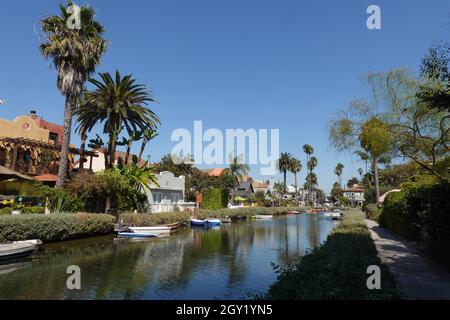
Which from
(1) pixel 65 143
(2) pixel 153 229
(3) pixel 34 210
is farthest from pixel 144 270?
(1) pixel 65 143

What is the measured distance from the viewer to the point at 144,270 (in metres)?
17.3

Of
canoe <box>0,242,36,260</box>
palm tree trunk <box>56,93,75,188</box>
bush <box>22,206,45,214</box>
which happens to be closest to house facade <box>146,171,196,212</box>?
palm tree trunk <box>56,93,75,188</box>

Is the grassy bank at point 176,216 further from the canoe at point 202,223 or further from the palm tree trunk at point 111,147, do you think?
the palm tree trunk at point 111,147

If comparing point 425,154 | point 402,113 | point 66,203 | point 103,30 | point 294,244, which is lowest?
point 294,244

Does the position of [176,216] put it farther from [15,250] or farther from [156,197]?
[15,250]

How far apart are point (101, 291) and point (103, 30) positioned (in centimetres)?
2774

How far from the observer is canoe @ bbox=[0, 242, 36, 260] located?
57.4 ft

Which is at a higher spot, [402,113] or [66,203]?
[402,113]

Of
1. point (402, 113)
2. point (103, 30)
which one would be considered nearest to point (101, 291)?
point (402, 113)

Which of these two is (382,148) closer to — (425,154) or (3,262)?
(425,154)

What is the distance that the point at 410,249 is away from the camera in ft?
59.3

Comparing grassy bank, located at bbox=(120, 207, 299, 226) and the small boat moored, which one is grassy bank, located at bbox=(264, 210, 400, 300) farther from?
grassy bank, located at bbox=(120, 207, 299, 226)

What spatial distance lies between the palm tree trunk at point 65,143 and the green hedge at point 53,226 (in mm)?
4892
